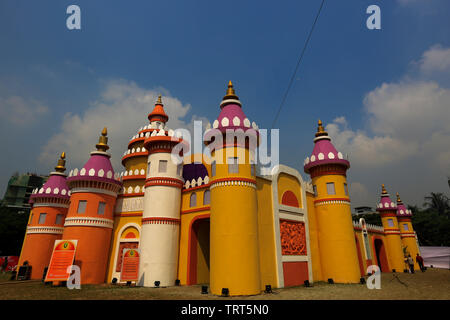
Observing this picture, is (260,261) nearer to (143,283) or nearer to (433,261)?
(143,283)

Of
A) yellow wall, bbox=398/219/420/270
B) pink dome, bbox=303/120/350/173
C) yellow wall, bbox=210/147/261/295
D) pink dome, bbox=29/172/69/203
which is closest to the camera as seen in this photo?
yellow wall, bbox=210/147/261/295

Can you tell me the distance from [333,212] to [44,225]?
23672 millimetres

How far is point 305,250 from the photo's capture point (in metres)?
17.7

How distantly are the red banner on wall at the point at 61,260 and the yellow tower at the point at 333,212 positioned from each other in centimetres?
1679

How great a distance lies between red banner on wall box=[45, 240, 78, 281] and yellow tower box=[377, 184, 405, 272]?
1237 inches

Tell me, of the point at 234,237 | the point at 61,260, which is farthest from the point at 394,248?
the point at 61,260

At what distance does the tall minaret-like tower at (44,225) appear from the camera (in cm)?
2200

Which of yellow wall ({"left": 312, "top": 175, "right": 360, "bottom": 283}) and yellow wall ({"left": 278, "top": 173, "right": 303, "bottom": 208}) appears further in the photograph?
yellow wall ({"left": 312, "top": 175, "right": 360, "bottom": 283})

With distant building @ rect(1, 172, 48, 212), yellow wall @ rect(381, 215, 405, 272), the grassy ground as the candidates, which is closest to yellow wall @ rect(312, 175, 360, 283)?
the grassy ground

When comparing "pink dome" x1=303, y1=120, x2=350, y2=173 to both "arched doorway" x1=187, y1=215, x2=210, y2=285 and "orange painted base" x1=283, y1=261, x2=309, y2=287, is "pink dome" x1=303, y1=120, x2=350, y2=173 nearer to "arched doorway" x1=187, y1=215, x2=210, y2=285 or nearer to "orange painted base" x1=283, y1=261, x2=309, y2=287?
"orange painted base" x1=283, y1=261, x2=309, y2=287

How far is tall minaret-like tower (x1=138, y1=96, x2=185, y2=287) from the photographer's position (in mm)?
16547

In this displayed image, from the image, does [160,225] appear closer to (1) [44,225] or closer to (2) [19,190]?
(1) [44,225]

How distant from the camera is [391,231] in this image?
30719 mm
